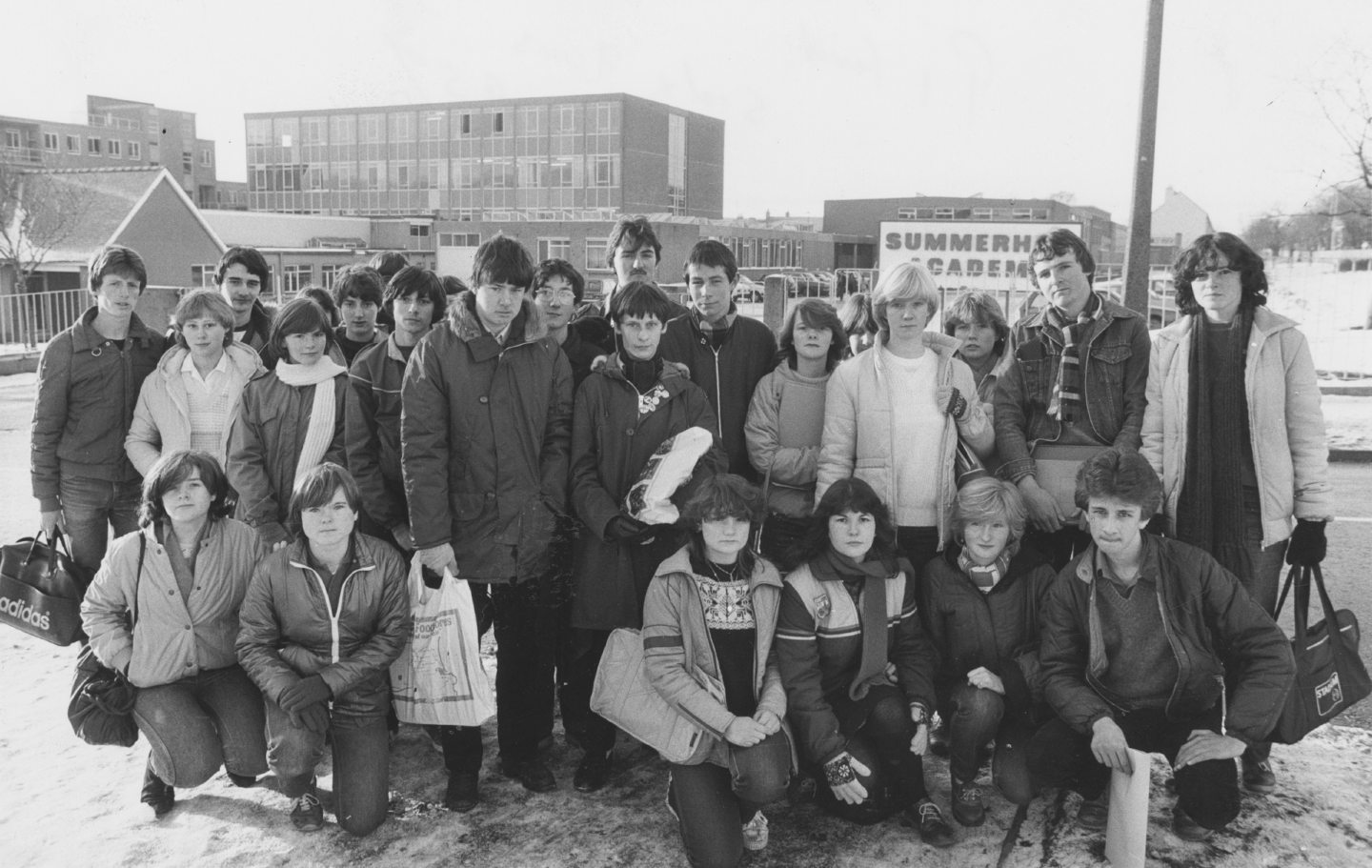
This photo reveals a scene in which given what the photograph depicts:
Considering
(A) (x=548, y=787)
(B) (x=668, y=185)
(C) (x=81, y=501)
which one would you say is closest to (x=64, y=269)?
(C) (x=81, y=501)

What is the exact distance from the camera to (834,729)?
139 inches

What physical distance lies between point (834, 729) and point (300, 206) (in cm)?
7454

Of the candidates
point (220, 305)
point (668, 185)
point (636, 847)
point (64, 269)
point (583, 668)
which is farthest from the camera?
point (668, 185)

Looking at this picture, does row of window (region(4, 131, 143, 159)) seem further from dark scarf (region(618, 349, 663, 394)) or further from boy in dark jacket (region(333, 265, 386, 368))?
dark scarf (region(618, 349, 663, 394))

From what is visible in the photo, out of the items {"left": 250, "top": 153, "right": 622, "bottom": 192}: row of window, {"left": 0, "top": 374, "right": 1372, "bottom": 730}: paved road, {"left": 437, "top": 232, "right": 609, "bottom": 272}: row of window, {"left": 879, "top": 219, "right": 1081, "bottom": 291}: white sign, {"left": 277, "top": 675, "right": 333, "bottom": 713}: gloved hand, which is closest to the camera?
{"left": 277, "top": 675, "right": 333, "bottom": 713}: gloved hand

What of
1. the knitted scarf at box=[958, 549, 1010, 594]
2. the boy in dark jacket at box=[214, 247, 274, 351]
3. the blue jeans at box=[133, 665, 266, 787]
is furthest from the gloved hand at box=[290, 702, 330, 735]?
the knitted scarf at box=[958, 549, 1010, 594]

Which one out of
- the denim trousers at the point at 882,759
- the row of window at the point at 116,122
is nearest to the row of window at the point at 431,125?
the row of window at the point at 116,122

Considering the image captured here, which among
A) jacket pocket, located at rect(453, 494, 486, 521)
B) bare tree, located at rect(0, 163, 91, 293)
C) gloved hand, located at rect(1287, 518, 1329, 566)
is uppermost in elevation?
bare tree, located at rect(0, 163, 91, 293)

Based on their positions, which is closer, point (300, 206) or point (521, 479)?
point (521, 479)

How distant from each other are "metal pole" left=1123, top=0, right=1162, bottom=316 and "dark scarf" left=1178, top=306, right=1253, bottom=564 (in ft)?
22.1

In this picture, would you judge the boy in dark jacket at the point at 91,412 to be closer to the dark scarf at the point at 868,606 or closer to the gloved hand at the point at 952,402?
the dark scarf at the point at 868,606

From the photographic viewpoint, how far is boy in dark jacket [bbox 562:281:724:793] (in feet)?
13.1

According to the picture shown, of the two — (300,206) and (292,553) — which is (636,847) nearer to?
(292,553)

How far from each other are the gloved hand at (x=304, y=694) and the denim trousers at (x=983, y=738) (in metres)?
Result: 2.31
